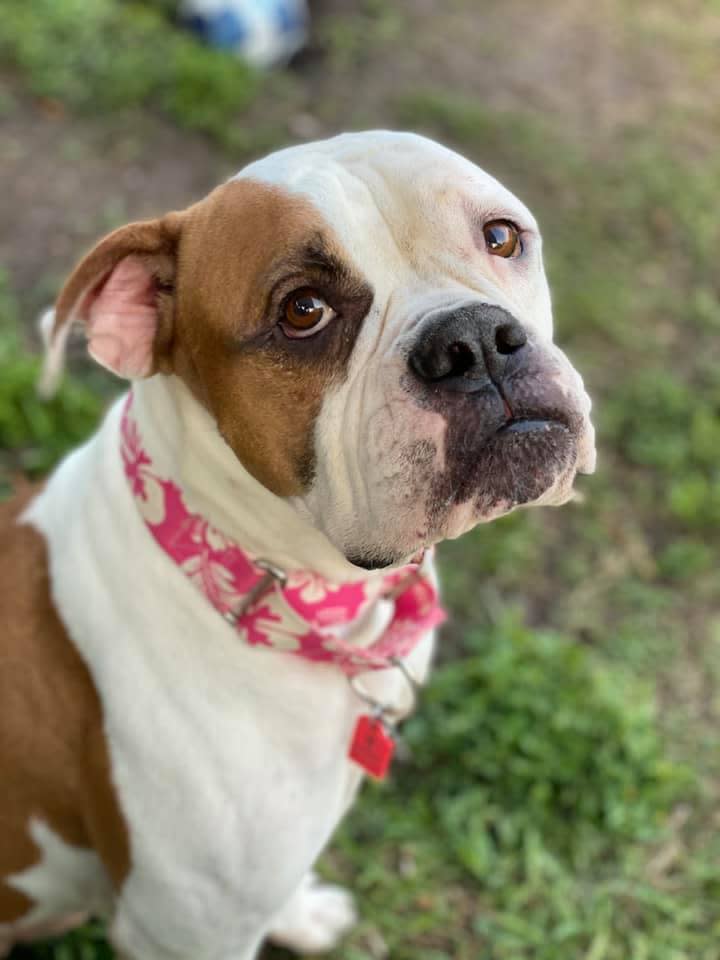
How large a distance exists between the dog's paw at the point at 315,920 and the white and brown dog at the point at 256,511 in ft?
2.19

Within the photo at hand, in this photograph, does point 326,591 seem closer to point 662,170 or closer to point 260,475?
point 260,475

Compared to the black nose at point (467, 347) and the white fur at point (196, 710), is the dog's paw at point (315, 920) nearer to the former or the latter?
the white fur at point (196, 710)

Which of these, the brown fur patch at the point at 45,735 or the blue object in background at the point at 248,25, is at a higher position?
the blue object in background at the point at 248,25

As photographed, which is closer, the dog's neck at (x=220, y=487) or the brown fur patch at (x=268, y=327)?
the brown fur patch at (x=268, y=327)

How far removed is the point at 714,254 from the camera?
5652 millimetres

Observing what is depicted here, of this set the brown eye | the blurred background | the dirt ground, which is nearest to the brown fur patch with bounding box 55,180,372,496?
the brown eye

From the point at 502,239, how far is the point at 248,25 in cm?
457

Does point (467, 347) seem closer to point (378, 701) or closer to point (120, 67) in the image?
point (378, 701)

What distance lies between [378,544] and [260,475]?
28 centimetres

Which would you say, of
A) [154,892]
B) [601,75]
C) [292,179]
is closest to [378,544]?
[292,179]

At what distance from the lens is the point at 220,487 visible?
210 centimetres

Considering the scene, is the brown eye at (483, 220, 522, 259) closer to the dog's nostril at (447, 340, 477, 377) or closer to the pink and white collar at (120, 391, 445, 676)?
the dog's nostril at (447, 340, 477, 377)

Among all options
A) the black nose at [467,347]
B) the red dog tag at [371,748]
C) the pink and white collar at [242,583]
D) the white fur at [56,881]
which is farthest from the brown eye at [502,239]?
the white fur at [56,881]

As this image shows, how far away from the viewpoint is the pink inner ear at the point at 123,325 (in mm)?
2117
